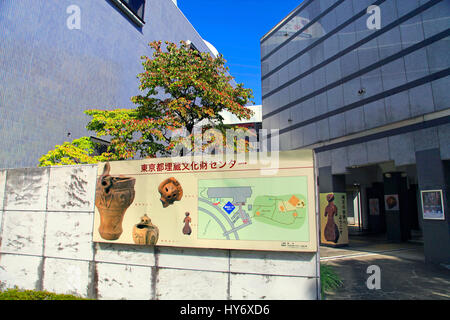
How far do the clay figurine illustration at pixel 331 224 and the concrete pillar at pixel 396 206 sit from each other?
4.24 meters

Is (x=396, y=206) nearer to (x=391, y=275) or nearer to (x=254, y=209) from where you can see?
(x=391, y=275)

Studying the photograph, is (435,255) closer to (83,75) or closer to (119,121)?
(119,121)

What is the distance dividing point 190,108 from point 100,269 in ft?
23.1

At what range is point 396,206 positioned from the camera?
17172 millimetres

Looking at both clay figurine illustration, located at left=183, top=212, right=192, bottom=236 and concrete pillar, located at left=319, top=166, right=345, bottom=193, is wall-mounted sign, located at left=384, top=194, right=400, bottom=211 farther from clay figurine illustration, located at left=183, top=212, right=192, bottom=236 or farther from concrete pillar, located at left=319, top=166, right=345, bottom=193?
clay figurine illustration, located at left=183, top=212, right=192, bottom=236

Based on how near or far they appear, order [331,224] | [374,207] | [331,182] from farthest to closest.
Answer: [374,207]
[331,182]
[331,224]

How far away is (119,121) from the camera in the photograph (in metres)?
11.2

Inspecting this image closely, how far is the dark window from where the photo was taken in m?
20.8

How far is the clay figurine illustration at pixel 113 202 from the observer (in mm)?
6156

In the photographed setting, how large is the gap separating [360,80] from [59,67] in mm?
15856

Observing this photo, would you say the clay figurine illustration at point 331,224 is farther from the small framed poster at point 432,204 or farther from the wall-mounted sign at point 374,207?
the wall-mounted sign at point 374,207

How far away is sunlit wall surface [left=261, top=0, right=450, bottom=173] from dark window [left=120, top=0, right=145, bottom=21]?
10442mm

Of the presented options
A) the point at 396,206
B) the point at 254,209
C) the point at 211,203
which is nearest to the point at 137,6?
the point at 211,203

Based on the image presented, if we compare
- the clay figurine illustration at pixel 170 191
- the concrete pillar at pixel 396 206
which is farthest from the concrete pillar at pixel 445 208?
the clay figurine illustration at pixel 170 191
